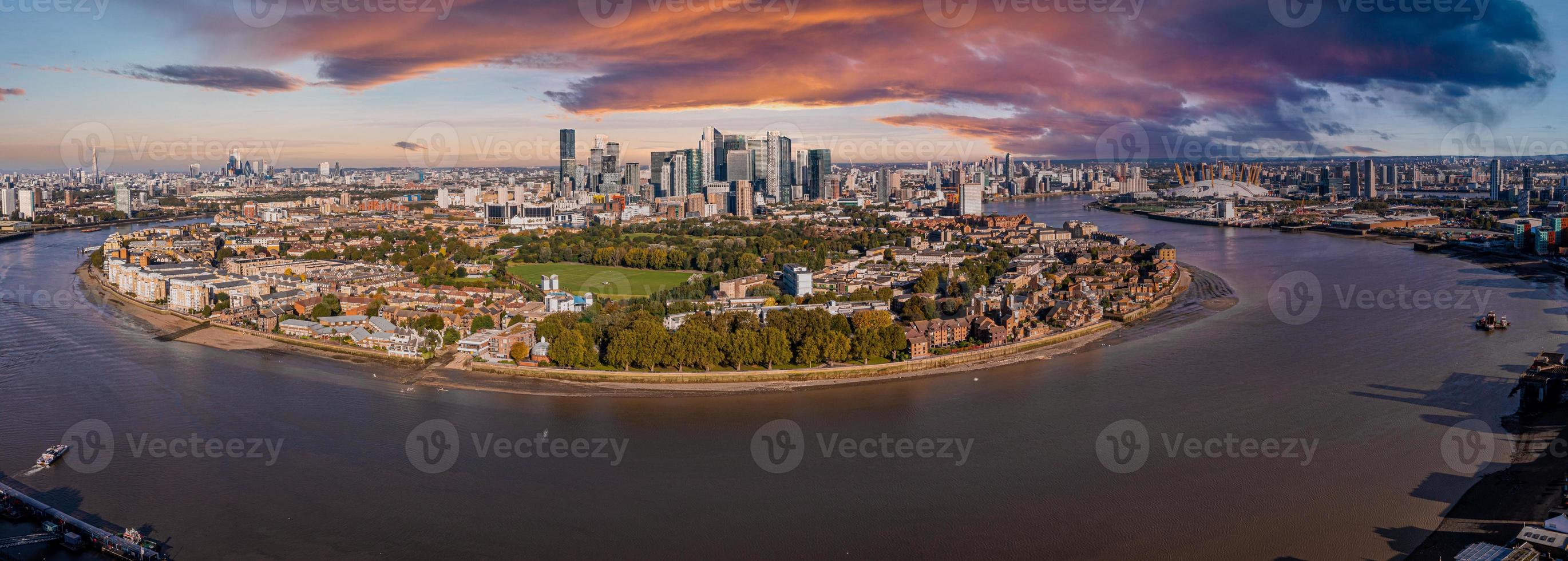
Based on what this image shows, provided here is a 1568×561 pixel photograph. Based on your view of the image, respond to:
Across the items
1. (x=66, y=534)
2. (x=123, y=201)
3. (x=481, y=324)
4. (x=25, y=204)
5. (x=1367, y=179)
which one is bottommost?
(x=66, y=534)

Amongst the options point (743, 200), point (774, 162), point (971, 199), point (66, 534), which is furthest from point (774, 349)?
point (774, 162)

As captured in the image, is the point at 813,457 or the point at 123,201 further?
the point at 123,201

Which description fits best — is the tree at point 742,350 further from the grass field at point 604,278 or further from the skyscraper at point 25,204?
the skyscraper at point 25,204

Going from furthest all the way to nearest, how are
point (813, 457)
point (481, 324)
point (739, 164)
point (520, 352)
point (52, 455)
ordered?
point (739, 164)
point (481, 324)
point (520, 352)
point (813, 457)
point (52, 455)

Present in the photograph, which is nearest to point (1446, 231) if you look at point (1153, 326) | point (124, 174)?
point (1153, 326)

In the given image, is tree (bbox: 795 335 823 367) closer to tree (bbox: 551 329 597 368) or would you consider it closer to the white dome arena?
tree (bbox: 551 329 597 368)

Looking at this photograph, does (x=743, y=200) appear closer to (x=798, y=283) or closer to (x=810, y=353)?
(x=798, y=283)

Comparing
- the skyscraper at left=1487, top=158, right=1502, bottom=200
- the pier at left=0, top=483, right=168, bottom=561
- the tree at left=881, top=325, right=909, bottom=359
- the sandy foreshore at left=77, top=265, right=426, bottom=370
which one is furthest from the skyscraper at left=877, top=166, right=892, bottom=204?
the pier at left=0, top=483, right=168, bottom=561
